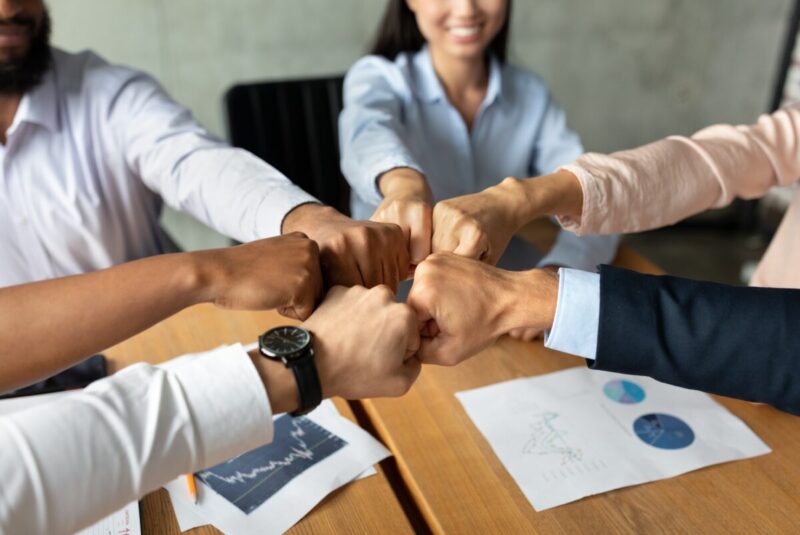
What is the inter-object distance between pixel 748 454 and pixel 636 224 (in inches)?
17.9

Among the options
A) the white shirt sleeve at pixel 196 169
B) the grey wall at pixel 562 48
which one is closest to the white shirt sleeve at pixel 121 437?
the white shirt sleeve at pixel 196 169

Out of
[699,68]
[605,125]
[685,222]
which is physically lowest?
[685,222]

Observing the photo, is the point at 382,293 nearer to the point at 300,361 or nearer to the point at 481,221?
the point at 300,361

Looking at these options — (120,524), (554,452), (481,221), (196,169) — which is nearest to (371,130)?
→ (196,169)

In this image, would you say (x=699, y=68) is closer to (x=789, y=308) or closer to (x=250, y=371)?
(x=789, y=308)

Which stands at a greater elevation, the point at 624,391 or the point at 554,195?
the point at 554,195

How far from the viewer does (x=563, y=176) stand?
49.0 inches

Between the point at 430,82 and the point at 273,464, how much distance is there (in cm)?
111

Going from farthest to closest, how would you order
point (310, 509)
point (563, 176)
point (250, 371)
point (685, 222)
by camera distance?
1. point (685, 222)
2. point (563, 176)
3. point (310, 509)
4. point (250, 371)

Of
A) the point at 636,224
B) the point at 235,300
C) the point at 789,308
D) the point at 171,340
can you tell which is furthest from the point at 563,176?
the point at 171,340

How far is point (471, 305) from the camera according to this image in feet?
3.13

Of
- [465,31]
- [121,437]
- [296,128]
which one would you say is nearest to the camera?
[121,437]

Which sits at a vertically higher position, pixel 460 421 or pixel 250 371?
pixel 250 371

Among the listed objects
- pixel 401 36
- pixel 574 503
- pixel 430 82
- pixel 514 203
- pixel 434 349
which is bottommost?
pixel 574 503
